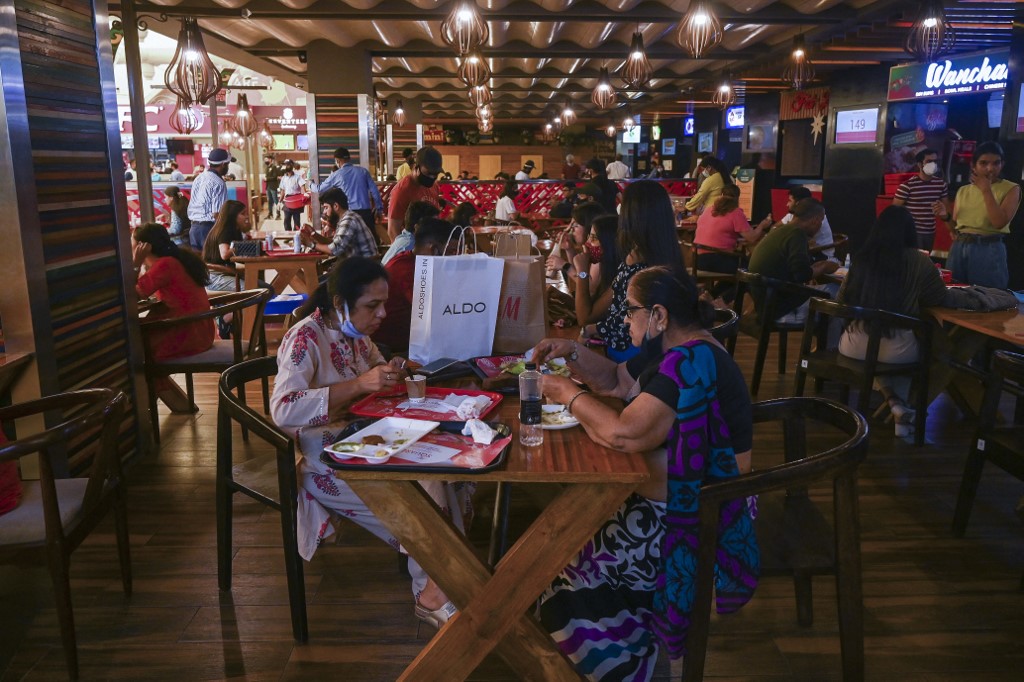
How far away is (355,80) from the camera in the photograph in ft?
33.9

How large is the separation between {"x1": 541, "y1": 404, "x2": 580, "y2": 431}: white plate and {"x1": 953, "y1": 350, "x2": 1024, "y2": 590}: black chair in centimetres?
163

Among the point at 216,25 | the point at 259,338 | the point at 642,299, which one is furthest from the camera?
the point at 216,25

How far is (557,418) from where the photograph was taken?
2041 mm

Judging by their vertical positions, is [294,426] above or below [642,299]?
below

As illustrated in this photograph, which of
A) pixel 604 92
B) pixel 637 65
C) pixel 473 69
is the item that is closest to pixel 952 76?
pixel 604 92

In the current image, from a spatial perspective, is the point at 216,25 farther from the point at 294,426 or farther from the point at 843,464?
the point at 843,464

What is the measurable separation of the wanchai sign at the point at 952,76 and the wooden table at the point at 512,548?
7.50 m

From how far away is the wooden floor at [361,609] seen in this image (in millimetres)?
2312

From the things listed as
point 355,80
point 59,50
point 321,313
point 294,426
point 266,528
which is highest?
point 355,80

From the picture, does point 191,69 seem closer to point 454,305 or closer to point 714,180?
point 454,305

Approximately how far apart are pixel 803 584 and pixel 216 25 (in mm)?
8851

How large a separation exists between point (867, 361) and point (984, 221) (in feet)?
7.87

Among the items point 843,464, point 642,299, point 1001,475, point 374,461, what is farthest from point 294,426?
point 1001,475

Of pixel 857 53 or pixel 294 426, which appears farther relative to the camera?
pixel 857 53
